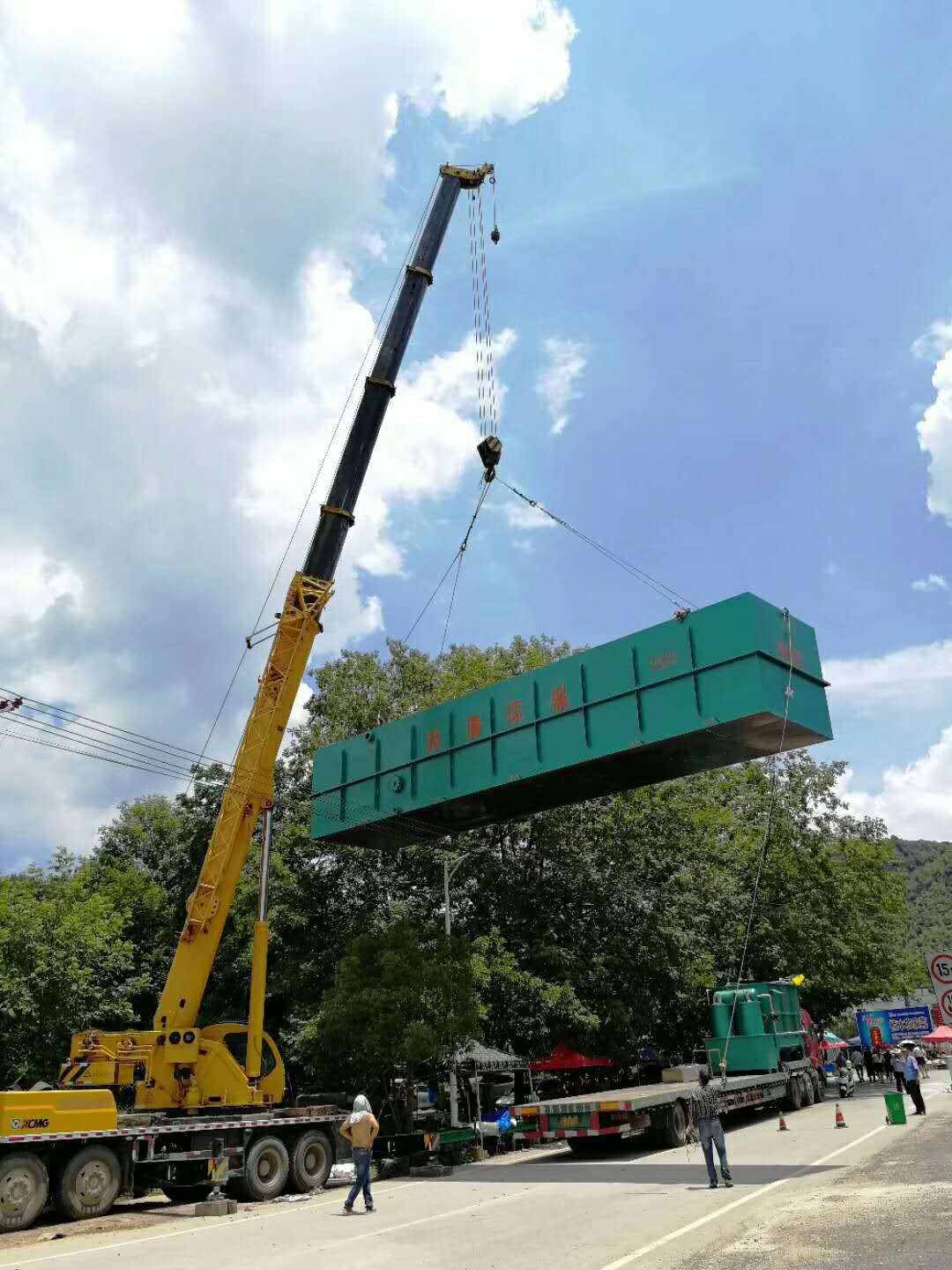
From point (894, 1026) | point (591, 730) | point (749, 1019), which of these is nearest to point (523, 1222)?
point (591, 730)

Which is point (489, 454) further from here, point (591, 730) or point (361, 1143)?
point (361, 1143)

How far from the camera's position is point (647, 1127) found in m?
17.6

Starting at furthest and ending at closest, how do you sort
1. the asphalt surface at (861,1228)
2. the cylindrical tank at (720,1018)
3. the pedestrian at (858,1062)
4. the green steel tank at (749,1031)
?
the pedestrian at (858,1062), the cylindrical tank at (720,1018), the green steel tank at (749,1031), the asphalt surface at (861,1228)

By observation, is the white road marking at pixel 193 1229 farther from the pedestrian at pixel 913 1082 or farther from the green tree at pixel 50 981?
the green tree at pixel 50 981

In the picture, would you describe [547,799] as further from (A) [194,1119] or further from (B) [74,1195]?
Answer: (B) [74,1195]

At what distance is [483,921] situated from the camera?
30.4 meters

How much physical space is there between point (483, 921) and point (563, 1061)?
15.8 feet

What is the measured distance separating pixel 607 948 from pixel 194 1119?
17.6 m

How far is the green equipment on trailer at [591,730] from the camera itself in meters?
15.5

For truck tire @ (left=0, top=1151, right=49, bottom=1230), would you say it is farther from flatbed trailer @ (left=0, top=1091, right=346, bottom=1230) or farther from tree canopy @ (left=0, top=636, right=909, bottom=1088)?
tree canopy @ (left=0, top=636, right=909, bottom=1088)

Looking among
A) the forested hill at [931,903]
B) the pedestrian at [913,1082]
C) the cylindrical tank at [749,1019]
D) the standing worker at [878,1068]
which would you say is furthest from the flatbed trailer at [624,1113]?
the forested hill at [931,903]

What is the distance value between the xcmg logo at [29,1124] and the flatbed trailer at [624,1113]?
8.65 metres

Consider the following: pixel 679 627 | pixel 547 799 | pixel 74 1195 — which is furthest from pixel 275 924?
pixel 679 627

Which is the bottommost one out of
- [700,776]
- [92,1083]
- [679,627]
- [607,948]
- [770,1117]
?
[770,1117]
